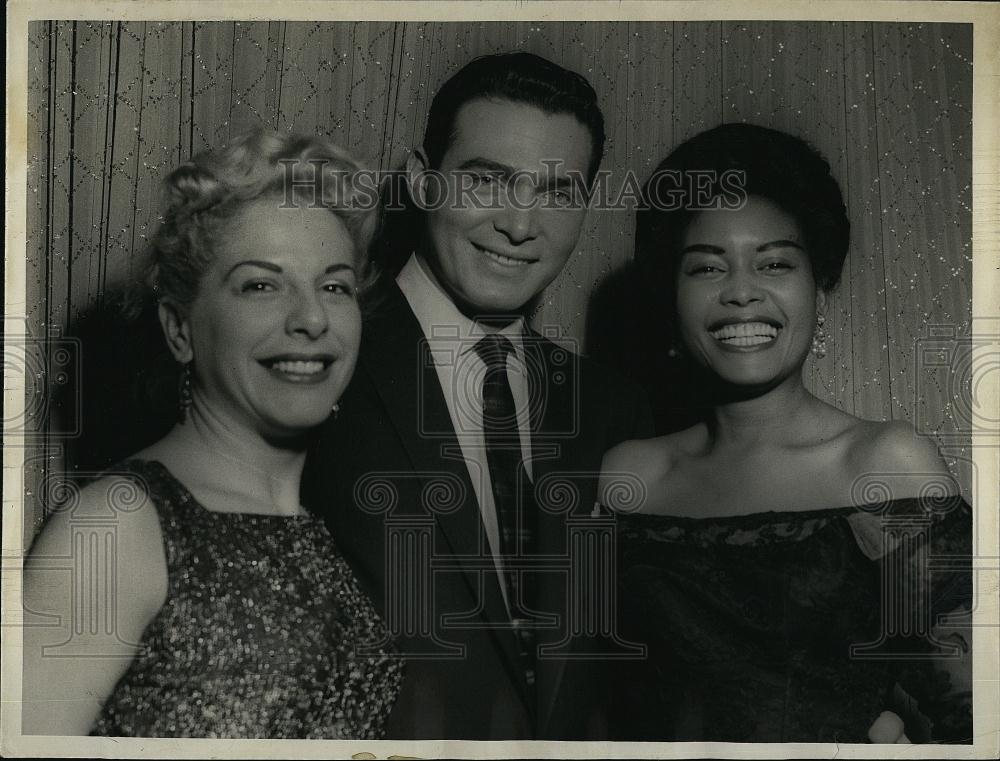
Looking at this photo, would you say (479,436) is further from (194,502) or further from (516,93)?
(516,93)

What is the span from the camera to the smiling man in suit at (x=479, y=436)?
1.84 m

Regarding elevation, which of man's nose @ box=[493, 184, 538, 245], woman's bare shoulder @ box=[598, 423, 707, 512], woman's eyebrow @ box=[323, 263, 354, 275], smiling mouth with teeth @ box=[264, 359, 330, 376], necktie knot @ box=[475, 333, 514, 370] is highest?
man's nose @ box=[493, 184, 538, 245]

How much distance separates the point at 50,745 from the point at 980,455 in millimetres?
1772

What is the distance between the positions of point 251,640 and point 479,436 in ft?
1.76

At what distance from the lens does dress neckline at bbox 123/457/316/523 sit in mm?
1805

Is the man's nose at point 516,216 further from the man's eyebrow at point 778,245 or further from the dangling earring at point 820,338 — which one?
the dangling earring at point 820,338

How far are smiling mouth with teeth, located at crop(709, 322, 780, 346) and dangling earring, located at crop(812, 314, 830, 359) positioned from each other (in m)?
0.08

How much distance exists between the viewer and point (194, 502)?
1.80 meters

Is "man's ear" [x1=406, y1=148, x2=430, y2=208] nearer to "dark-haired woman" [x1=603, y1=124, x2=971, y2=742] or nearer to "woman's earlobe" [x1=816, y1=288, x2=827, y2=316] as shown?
"dark-haired woman" [x1=603, y1=124, x2=971, y2=742]

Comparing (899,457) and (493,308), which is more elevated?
(493,308)

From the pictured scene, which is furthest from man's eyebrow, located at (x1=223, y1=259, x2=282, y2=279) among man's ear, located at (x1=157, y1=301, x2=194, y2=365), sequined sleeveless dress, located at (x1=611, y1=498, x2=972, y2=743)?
sequined sleeveless dress, located at (x1=611, y1=498, x2=972, y2=743)

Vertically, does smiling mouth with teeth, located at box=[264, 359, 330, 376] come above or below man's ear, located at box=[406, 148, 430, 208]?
below

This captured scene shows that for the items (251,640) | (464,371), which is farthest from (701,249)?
(251,640)

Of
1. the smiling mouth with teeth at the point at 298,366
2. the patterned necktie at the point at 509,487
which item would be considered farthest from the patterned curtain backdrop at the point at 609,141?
the smiling mouth with teeth at the point at 298,366
